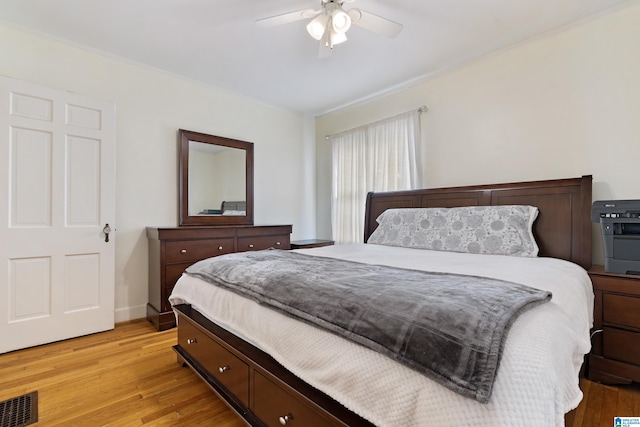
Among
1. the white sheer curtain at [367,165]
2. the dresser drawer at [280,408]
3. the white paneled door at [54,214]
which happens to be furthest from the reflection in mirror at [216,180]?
the dresser drawer at [280,408]

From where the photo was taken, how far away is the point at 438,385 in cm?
75

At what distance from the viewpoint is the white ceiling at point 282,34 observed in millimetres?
2213

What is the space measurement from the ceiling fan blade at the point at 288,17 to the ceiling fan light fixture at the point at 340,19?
14 cm

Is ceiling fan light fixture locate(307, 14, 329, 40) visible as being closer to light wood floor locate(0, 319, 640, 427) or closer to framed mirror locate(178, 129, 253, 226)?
framed mirror locate(178, 129, 253, 226)

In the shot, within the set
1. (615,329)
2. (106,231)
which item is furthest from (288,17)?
(615,329)

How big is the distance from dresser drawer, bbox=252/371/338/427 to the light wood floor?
1.20 feet

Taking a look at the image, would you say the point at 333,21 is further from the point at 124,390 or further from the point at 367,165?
the point at 124,390

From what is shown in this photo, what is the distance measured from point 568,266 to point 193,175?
3.47 metres

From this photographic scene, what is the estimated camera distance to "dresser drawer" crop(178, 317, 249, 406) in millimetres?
1403

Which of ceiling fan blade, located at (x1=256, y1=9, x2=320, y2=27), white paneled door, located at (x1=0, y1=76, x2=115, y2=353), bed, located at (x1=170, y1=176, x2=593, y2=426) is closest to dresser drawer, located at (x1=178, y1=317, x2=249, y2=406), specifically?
bed, located at (x1=170, y1=176, x2=593, y2=426)

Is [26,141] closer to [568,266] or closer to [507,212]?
[507,212]

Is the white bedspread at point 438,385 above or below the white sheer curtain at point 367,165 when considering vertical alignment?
below

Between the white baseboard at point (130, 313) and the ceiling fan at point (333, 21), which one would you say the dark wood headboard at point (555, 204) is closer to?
the ceiling fan at point (333, 21)

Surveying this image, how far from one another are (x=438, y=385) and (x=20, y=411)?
7.21 ft
